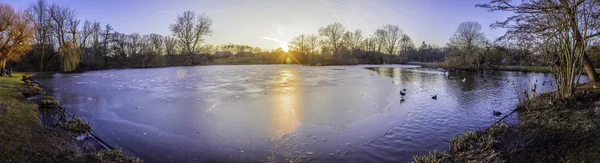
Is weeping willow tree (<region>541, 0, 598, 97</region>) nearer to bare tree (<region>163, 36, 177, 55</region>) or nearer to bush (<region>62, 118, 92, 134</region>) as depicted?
bush (<region>62, 118, 92, 134</region>)

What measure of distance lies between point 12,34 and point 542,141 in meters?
28.6

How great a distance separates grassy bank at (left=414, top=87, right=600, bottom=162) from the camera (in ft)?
14.8

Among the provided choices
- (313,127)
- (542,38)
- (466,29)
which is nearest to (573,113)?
(542,38)

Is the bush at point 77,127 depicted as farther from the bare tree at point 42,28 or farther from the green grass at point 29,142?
the bare tree at point 42,28

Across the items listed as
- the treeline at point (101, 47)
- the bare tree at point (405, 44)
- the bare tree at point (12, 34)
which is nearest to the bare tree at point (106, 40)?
the treeline at point (101, 47)

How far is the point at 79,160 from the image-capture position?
15.6 ft

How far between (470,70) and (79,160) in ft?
125

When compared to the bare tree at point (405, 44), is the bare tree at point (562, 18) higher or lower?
lower

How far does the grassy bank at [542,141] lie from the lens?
450 cm

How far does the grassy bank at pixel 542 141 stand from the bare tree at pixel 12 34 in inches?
1049

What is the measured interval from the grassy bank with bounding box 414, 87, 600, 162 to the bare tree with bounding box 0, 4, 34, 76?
26640 millimetres

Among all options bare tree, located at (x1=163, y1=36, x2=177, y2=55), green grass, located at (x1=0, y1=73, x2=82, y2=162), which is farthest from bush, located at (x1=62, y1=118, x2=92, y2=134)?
bare tree, located at (x1=163, y1=36, x2=177, y2=55)

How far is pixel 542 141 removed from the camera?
5.16m

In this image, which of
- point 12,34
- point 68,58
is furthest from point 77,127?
point 68,58
